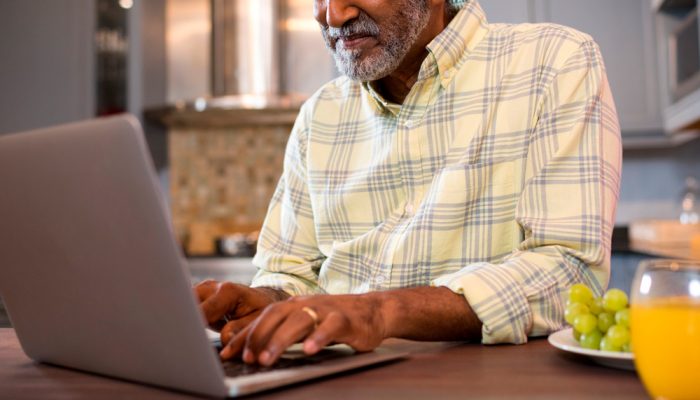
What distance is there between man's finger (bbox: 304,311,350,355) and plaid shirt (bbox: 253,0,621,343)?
219mm

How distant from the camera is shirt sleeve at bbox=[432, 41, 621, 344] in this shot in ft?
3.11

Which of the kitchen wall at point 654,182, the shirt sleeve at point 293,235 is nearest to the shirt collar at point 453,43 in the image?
the shirt sleeve at point 293,235

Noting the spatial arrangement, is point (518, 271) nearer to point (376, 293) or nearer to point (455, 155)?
point (376, 293)

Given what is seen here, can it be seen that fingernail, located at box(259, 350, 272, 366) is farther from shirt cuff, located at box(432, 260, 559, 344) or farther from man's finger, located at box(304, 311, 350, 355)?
shirt cuff, located at box(432, 260, 559, 344)

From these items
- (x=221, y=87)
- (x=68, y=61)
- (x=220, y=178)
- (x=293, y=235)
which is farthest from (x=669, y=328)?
(x=68, y=61)

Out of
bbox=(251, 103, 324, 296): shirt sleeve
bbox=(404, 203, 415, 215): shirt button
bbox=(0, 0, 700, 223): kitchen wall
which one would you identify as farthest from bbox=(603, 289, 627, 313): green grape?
bbox=(0, 0, 700, 223): kitchen wall

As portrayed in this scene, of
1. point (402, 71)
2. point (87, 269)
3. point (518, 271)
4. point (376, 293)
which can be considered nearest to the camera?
point (87, 269)

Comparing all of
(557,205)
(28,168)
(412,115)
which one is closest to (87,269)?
(28,168)

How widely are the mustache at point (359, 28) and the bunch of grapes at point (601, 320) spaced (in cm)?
67

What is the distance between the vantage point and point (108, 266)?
0.66 metres

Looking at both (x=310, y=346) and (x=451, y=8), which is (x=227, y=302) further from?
(x=451, y=8)

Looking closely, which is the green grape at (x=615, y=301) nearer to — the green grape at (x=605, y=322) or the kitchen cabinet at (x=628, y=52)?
the green grape at (x=605, y=322)

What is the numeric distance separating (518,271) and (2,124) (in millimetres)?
3678

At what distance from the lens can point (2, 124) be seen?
4.05 m
